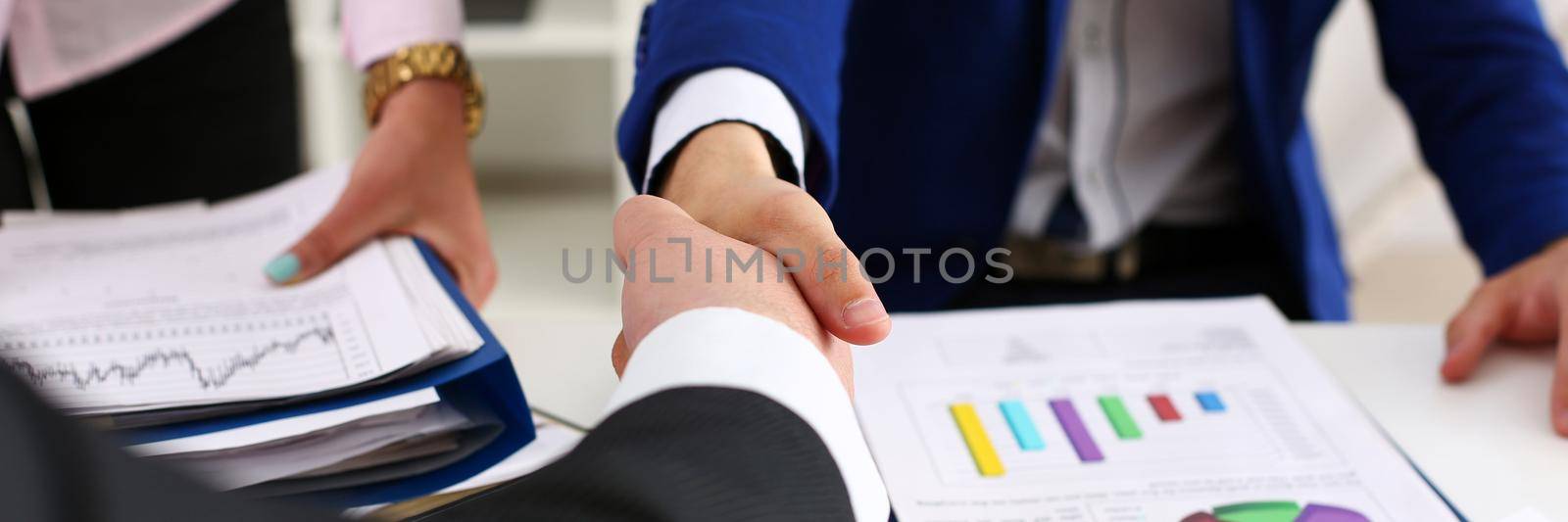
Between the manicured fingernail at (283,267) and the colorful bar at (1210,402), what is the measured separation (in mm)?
384

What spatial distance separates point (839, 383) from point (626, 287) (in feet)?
0.23

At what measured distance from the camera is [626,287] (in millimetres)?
303

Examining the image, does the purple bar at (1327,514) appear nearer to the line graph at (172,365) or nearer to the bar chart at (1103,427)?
the bar chart at (1103,427)

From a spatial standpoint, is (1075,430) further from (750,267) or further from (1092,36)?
(1092,36)

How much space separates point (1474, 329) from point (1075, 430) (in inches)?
9.2

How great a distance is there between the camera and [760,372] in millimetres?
248

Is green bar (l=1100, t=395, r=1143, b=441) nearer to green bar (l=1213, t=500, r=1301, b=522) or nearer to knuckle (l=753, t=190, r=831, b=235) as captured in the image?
green bar (l=1213, t=500, r=1301, b=522)

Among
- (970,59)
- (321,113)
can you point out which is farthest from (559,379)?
(321,113)

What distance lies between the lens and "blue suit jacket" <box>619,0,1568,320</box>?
639 millimetres

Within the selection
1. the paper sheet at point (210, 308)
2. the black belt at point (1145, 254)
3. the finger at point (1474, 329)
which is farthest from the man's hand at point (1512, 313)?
the paper sheet at point (210, 308)

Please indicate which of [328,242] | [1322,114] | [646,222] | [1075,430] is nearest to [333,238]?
[328,242]

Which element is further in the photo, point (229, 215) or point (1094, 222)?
point (1094, 222)

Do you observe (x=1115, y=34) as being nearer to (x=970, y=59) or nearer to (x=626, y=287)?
(x=970, y=59)

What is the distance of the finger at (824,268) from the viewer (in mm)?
283
